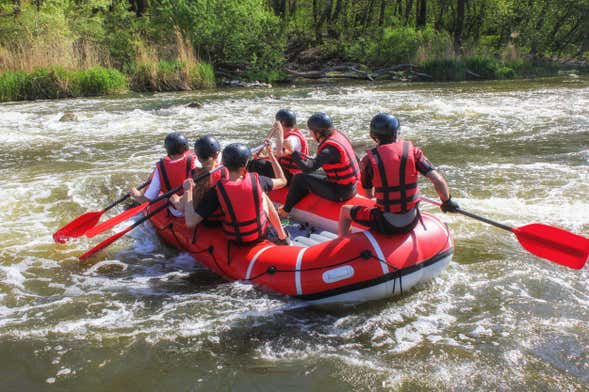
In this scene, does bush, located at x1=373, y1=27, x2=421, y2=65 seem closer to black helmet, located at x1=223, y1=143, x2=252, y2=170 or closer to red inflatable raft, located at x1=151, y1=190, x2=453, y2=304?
red inflatable raft, located at x1=151, y1=190, x2=453, y2=304

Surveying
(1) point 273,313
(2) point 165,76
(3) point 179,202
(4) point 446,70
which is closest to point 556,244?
(1) point 273,313

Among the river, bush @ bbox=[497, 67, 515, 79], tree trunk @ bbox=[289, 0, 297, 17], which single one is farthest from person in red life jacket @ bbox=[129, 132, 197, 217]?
tree trunk @ bbox=[289, 0, 297, 17]

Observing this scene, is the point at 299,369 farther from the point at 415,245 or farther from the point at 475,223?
the point at 475,223

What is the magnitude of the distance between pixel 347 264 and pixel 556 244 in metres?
1.46

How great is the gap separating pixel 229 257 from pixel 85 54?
12.4 meters

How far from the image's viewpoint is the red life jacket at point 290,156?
5.31m

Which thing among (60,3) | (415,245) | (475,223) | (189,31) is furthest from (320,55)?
(415,245)

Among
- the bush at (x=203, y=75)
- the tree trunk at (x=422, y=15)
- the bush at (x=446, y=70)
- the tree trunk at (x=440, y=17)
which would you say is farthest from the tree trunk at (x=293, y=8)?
the bush at (x=203, y=75)

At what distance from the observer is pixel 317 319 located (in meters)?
3.49

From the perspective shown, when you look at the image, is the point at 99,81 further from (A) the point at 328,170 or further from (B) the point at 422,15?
(B) the point at 422,15

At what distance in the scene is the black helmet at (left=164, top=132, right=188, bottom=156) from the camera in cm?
439

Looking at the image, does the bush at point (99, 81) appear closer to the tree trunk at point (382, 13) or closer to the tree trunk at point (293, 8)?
the tree trunk at point (293, 8)

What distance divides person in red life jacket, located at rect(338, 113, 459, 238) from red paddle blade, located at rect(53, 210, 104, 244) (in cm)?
250

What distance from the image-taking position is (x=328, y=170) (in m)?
4.64
